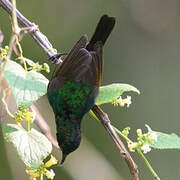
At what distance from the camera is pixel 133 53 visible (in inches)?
241

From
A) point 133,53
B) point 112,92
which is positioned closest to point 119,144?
point 112,92

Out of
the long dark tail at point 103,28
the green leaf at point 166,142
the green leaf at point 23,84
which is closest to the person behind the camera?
the green leaf at point 23,84

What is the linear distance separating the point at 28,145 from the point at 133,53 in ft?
15.1

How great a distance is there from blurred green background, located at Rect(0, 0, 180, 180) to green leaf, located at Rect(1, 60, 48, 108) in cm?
388

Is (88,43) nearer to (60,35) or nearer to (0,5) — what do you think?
(0,5)

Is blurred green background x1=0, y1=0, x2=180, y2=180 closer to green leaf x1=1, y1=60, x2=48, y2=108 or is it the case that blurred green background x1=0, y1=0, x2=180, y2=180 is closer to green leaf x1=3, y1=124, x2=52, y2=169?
green leaf x1=3, y1=124, x2=52, y2=169

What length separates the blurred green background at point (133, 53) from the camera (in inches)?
221

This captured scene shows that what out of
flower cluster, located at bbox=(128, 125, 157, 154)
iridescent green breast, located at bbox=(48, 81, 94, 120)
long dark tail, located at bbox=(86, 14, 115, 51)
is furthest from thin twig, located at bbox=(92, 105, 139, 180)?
long dark tail, located at bbox=(86, 14, 115, 51)

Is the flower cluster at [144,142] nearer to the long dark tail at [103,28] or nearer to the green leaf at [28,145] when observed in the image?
the green leaf at [28,145]

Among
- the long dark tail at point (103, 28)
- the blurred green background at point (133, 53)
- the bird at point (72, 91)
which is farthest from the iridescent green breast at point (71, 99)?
the blurred green background at point (133, 53)

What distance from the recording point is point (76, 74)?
233cm

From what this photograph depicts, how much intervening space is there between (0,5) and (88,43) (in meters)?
0.83

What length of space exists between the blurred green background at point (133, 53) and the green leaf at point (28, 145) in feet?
12.2

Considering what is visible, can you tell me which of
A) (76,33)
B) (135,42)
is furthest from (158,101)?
(76,33)
